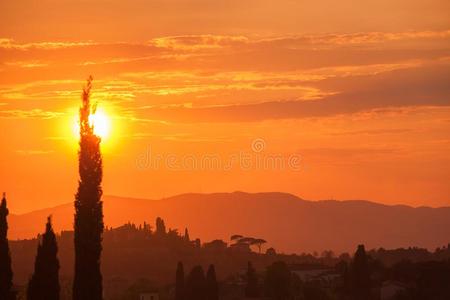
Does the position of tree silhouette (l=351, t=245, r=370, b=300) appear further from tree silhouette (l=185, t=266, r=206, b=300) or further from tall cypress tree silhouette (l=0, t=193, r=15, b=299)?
tall cypress tree silhouette (l=0, t=193, r=15, b=299)

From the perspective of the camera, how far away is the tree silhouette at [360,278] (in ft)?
327

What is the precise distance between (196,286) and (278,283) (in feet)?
33.6

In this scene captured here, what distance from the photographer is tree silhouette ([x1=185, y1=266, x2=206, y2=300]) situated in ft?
342

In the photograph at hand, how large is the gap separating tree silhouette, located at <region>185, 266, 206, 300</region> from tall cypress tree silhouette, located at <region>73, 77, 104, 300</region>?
150 feet

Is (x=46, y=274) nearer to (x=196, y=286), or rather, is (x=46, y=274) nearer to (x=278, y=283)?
(x=196, y=286)

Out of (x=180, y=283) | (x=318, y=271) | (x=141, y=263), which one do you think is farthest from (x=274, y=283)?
(x=141, y=263)

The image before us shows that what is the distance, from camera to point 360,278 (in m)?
100

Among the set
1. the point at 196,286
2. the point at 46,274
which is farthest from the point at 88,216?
the point at 196,286

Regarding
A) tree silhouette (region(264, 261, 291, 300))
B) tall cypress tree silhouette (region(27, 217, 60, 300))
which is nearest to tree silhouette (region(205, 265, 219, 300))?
tree silhouette (region(264, 261, 291, 300))

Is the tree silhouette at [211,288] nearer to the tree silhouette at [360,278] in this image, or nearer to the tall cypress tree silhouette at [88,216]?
the tree silhouette at [360,278]

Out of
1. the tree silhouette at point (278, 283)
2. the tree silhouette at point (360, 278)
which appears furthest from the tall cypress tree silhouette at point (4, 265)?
the tree silhouette at point (278, 283)

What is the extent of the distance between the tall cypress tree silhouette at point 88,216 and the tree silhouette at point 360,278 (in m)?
45.9

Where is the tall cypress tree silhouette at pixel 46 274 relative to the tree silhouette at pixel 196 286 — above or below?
below

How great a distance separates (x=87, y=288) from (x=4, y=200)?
24.6 feet
